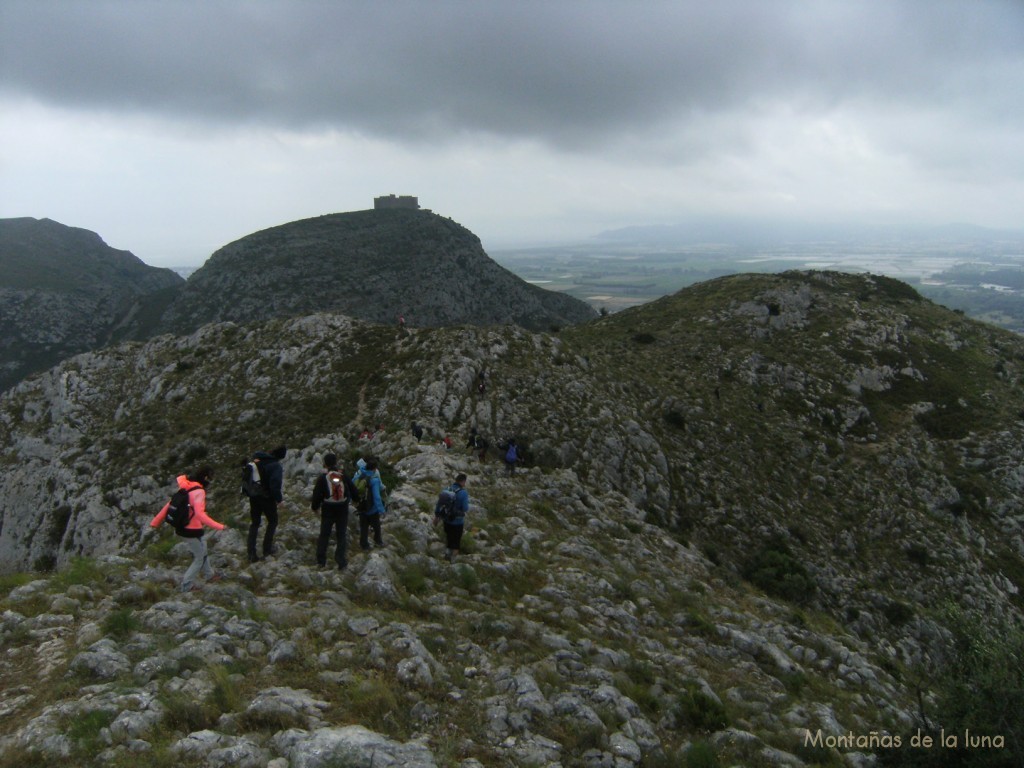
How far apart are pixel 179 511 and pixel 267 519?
9.21ft

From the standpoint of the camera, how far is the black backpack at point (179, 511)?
1114 centimetres

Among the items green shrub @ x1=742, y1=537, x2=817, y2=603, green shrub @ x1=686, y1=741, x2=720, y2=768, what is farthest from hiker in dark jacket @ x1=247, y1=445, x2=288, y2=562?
green shrub @ x1=742, y1=537, x2=817, y2=603

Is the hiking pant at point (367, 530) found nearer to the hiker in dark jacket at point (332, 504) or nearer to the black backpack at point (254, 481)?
the hiker in dark jacket at point (332, 504)

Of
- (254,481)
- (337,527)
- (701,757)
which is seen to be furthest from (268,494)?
(701,757)

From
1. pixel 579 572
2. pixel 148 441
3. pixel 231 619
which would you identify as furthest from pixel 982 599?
pixel 148 441

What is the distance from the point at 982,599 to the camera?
85.3ft

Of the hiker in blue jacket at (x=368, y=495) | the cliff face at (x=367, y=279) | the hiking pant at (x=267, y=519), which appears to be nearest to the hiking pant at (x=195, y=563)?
the hiking pant at (x=267, y=519)

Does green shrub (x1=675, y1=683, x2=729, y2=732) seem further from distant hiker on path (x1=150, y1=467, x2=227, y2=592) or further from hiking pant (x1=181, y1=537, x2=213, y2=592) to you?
hiking pant (x1=181, y1=537, x2=213, y2=592)

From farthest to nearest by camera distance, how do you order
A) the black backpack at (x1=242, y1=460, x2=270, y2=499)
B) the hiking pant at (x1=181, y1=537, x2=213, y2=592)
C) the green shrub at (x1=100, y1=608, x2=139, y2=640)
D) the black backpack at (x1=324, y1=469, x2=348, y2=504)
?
the black backpack at (x1=324, y1=469, x2=348, y2=504)
the black backpack at (x1=242, y1=460, x2=270, y2=499)
the hiking pant at (x1=181, y1=537, x2=213, y2=592)
the green shrub at (x1=100, y1=608, x2=139, y2=640)

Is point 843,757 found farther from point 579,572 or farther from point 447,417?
point 447,417

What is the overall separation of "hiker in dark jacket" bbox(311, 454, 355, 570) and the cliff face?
10113 centimetres

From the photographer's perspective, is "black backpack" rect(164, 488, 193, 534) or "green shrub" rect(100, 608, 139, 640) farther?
"black backpack" rect(164, 488, 193, 534)

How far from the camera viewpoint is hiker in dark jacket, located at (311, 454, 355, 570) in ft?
43.6

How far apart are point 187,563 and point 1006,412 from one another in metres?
54.2
